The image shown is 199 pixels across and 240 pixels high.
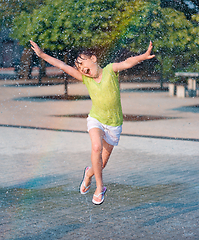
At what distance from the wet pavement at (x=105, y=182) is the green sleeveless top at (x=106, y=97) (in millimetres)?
992

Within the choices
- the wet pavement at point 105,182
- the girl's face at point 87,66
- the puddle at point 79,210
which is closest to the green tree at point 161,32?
the wet pavement at point 105,182

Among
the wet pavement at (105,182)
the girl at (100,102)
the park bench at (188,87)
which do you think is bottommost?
the park bench at (188,87)

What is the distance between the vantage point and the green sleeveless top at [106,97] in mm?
5035

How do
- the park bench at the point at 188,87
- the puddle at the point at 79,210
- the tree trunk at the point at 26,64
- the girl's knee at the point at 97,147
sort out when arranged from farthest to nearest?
the tree trunk at the point at 26,64 → the park bench at the point at 188,87 → the girl's knee at the point at 97,147 → the puddle at the point at 79,210

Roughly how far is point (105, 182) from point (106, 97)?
171cm

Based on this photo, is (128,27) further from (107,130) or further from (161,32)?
(107,130)

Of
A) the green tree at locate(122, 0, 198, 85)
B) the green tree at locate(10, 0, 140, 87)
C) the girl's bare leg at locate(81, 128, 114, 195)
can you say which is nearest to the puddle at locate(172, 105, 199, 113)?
the green tree at locate(122, 0, 198, 85)

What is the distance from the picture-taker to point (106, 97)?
16.5ft

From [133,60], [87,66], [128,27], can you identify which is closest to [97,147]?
[87,66]

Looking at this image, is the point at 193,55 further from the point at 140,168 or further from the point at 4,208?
the point at 4,208

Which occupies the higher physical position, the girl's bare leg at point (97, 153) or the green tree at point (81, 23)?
the green tree at point (81, 23)

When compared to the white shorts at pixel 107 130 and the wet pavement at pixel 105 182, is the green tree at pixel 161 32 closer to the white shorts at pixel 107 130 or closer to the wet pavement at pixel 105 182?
the wet pavement at pixel 105 182

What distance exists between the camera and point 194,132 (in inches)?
438

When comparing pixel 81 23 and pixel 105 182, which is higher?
pixel 81 23
